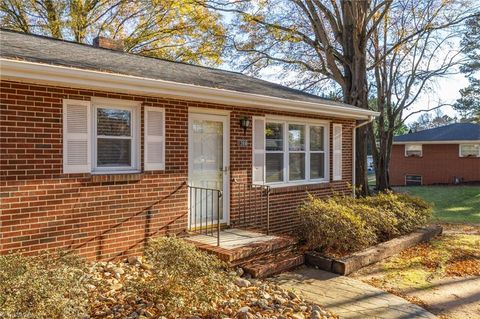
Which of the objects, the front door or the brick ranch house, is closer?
the brick ranch house

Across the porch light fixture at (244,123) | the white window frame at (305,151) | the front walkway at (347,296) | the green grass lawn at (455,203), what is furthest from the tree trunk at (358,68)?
the front walkway at (347,296)

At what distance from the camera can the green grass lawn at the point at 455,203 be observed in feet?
42.1

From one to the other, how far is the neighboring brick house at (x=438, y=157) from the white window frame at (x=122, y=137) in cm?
2250

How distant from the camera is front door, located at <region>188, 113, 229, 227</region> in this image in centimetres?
718

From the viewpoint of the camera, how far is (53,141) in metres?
5.34

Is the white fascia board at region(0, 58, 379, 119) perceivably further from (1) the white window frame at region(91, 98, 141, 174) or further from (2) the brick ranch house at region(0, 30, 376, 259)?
(1) the white window frame at region(91, 98, 141, 174)

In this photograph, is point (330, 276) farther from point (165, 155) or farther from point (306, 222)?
point (165, 155)

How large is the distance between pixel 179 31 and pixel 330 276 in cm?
1443

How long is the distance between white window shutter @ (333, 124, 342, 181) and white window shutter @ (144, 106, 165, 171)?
5012 mm

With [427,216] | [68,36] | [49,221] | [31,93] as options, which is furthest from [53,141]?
[68,36]

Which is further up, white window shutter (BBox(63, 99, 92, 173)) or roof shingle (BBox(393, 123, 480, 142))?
roof shingle (BBox(393, 123, 480, 142))

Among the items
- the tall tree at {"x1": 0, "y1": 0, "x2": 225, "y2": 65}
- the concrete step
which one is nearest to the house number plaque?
the concrete step

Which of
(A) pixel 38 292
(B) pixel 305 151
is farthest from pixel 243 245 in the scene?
(B) pixel 305 151

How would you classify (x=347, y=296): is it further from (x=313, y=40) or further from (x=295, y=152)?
(x=313, y=40)
